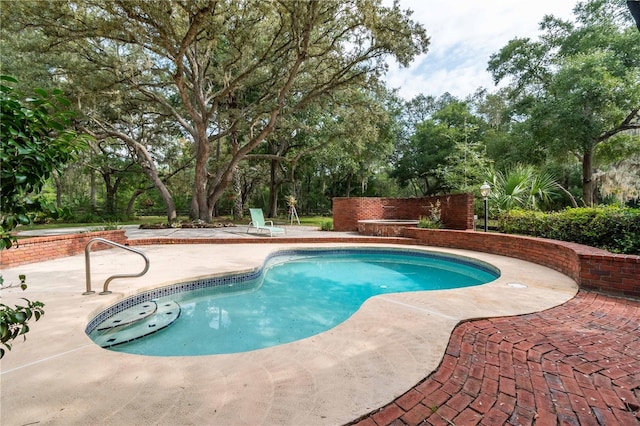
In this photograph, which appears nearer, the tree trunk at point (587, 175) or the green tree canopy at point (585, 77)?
the green tree canopy at point (585, 77)

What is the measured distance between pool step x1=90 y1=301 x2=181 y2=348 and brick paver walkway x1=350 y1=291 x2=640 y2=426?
2.62 meters

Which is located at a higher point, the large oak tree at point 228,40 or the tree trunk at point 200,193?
the large oak tree at point 228,40

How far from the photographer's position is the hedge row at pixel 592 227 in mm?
4340

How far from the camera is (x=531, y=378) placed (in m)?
1.91

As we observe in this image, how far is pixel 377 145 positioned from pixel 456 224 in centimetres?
A: 1045

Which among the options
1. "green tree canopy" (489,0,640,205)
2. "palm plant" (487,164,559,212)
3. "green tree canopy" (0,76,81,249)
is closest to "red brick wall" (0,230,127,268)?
"green tree canopy" (0,76,81,249)

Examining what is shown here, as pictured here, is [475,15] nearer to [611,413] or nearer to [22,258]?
[611,413]

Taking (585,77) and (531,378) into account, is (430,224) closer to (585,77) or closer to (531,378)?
(531,378)

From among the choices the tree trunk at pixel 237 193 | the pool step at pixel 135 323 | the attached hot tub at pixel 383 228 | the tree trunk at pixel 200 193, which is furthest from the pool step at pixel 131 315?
the tree trunk at pixel 237 193

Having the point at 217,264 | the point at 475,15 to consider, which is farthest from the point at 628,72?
the point at 217,264

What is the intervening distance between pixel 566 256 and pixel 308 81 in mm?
10305

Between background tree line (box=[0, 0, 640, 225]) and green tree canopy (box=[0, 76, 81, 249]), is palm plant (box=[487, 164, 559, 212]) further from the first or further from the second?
green tree canopy (box=[0, 76, 81, 249])

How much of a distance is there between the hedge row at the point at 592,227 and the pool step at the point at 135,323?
6.16 m

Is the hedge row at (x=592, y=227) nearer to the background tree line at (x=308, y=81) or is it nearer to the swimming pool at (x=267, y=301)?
the swimming pool at (x=267, y=301)
